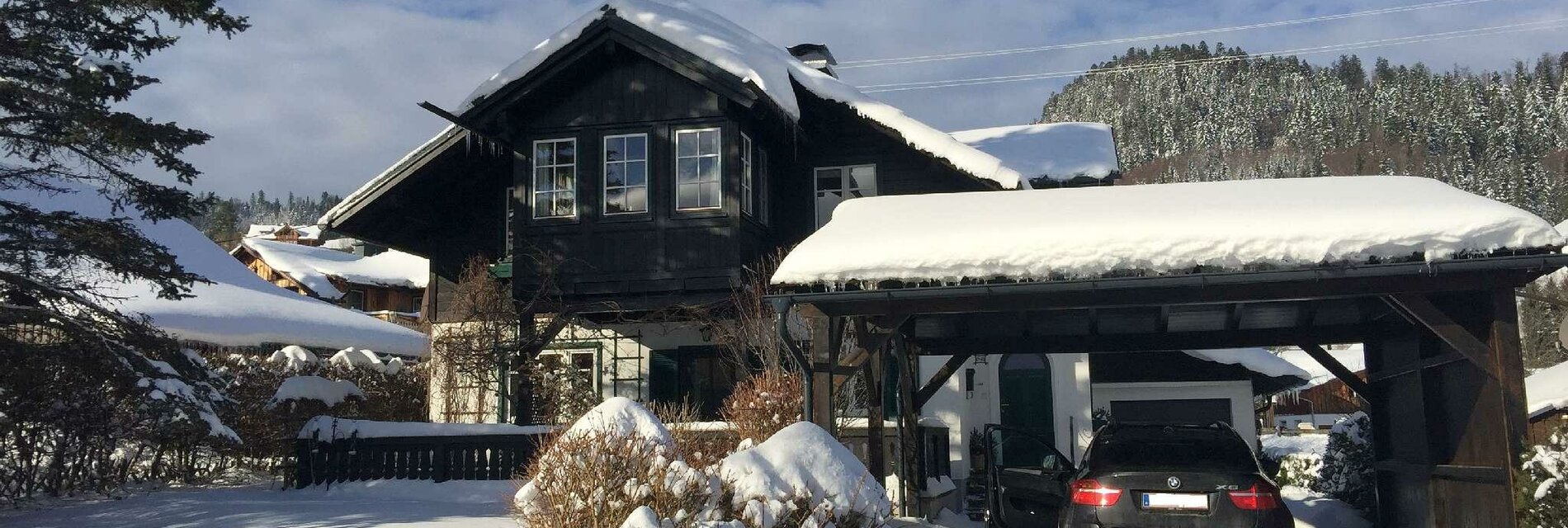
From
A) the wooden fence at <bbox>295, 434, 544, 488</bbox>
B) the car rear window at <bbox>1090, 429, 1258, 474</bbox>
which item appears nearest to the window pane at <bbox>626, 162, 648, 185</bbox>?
the wooden fence at <bbox>295, 434, 544, 488</bbox>

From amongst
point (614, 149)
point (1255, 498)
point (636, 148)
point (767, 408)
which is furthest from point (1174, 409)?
point (1255, 498)

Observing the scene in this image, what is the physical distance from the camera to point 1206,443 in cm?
949

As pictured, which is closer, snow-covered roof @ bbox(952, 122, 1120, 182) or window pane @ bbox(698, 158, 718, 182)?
window pane @ bbox(698, 158, 718, 182)

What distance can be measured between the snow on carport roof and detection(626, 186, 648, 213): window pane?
2208 mm

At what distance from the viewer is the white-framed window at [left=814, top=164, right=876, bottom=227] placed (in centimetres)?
1994

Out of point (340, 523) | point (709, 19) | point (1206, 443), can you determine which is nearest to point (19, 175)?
point (340, 523)

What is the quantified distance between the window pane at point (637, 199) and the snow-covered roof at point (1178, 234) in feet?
23.6

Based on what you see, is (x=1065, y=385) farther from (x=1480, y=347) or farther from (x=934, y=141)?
(x=1480, y=347)

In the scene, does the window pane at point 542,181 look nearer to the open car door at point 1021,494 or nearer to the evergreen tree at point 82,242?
the evergreen tree at point 82,242

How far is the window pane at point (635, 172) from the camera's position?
59.2 feet

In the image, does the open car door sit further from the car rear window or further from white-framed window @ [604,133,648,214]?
white-framed window @ [604,133,648,214]

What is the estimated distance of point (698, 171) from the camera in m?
17.9

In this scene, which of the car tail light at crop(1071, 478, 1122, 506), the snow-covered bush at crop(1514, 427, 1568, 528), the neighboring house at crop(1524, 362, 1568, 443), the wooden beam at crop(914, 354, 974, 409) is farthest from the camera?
the neighboring house at crop(1524, 362, 1568, 443)

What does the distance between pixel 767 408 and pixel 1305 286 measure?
550cm
